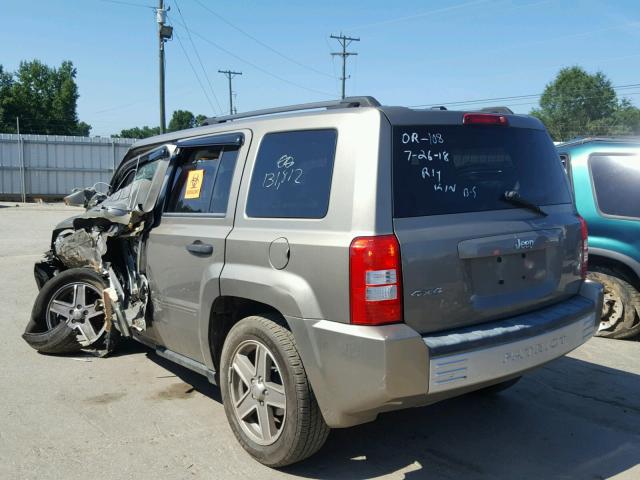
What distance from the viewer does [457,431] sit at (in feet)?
12.7

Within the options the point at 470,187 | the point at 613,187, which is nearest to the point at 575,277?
the point at 470,187

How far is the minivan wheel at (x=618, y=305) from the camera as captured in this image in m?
5.75

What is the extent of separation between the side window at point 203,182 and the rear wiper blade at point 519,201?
5.59ft

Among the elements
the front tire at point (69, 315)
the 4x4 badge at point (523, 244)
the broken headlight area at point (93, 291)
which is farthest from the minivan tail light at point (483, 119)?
the front tire at point (69, 315)

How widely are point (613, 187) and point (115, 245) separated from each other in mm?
4842

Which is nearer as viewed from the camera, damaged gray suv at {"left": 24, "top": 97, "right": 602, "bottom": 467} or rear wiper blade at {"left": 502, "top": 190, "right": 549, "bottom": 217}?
damaged gray suv at {"left": 24, "top": 97, "right": 602, "bottom": 467}

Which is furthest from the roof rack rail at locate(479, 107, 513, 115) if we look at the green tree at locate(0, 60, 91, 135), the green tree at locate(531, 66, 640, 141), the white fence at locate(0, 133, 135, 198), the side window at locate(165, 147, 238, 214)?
the green tree at locate(531, 66, 640, 141)

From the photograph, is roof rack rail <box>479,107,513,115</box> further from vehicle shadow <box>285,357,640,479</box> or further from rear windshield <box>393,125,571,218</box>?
vehicle shadow <box>285,357,640,479</box>

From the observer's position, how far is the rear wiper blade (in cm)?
333

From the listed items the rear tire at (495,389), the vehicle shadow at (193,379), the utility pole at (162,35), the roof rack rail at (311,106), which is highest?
the utility pole at (162,35)

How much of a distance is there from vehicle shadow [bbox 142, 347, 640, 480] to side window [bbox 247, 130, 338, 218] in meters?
1.53

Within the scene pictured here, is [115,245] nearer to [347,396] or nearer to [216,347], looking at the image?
→ [216,347]

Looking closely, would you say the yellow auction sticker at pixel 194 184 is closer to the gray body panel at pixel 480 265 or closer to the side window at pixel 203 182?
the side window at pixel 203 182

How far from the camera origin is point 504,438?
3754 millimetres
